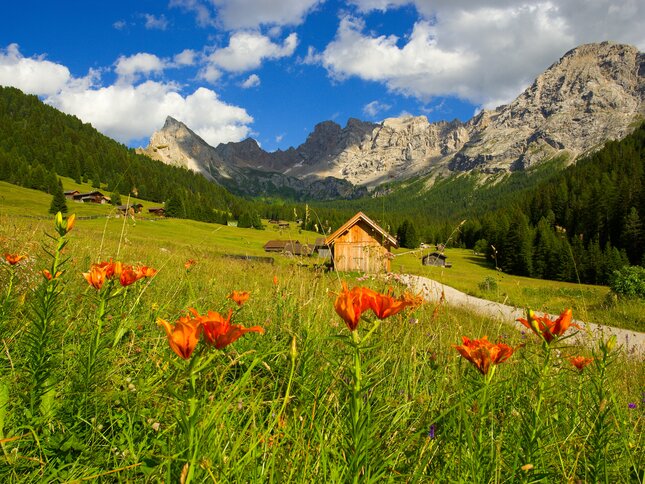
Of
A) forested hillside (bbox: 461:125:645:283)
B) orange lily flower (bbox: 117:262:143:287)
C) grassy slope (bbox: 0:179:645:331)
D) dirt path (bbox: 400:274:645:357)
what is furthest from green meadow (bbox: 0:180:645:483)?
forested hillside (bbox: 461:125:645:283)

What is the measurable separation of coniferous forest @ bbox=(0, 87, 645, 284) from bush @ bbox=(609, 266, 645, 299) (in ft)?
10.5

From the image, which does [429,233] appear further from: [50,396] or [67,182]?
[50,396]

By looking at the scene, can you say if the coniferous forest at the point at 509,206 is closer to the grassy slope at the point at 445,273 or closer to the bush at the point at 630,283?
the grassy slope at the point at 445,273

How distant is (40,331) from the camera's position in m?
1.77

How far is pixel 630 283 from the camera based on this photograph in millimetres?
17500

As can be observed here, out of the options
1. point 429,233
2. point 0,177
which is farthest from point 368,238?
point 0,177

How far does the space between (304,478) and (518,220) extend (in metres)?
82.2

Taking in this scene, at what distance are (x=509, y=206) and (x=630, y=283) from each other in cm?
10540

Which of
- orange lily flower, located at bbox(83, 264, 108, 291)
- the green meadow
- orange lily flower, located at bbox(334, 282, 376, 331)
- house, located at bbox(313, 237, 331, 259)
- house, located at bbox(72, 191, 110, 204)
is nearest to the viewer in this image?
orange lily flower, located at bbox(334, 282, 376, 331)

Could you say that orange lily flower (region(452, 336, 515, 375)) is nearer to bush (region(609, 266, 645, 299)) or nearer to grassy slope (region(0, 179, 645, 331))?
grassy slope (region(0, 179, 645, 331))

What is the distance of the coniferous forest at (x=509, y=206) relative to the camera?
58562 mm

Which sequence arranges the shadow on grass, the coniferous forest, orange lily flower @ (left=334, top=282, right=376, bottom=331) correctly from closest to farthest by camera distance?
orange lily flower @ (left=334, top=282, right=376, bottom=331)
the coniferous forest
the shadow on grass

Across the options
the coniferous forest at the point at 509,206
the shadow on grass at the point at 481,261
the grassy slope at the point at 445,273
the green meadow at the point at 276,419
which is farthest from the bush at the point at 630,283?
the shadow on grass at the point at 481,261

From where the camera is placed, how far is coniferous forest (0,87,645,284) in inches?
2306
